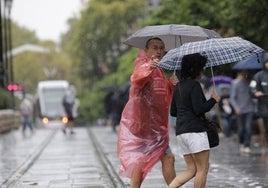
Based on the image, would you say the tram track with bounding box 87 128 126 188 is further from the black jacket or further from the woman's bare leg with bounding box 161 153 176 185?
the black jacket

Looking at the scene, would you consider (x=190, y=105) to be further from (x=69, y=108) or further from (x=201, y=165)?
(x=69, y=108)

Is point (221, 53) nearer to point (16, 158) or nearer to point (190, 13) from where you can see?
point (16, 158)

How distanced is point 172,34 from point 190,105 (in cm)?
130

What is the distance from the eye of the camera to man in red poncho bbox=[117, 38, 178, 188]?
352 inches

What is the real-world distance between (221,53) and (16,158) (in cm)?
958

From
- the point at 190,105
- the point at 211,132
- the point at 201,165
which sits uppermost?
the point at 190,105

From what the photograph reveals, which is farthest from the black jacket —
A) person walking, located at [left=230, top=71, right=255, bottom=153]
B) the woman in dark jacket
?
person walking, located at [left=230, top=71, right=255, bottom=153]

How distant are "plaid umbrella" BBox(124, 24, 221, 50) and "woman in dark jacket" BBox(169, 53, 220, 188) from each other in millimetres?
1016

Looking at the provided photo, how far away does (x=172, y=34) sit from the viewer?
9.30 m

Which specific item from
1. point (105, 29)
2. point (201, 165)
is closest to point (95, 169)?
point (201, 165)

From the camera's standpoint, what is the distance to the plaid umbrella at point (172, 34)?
367 inches

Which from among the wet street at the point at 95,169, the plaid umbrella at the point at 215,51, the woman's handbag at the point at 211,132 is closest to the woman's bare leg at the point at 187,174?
the woman's handbag at the point at 211,132

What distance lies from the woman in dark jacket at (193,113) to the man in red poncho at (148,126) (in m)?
0.56

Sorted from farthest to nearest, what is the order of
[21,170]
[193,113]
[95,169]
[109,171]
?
[21,170]
[95,169]
[109,171]
[193,113]
